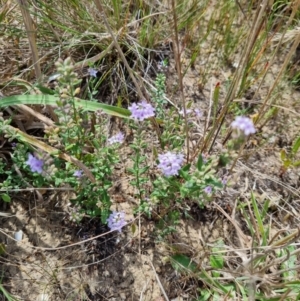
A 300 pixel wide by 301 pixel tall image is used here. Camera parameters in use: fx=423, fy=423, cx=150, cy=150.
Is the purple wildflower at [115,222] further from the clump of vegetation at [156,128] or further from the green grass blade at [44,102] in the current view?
the green grass blade at [44,102]

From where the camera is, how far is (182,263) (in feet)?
4.45

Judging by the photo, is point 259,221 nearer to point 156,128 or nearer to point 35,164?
point 156,128

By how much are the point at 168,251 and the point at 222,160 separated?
1.69 ft

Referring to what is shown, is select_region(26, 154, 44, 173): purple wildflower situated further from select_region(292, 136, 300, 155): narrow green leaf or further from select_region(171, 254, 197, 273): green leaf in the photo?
select_region(292, 136, 300, 155): narrow green leaf

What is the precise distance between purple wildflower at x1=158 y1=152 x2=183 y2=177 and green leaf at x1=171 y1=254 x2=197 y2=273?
349 millimetres

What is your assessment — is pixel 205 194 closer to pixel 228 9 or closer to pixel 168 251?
pixel 168 251

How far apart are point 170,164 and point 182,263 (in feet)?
1.29

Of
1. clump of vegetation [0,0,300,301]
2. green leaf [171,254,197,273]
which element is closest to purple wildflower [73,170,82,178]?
clump of vegetation [0,0,300,301]

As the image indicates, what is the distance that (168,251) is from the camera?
1.39 m

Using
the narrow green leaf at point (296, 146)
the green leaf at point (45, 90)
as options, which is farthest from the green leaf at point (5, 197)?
the narrow green leaf at point (296, 146)

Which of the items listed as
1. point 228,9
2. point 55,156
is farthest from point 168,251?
point 228,9

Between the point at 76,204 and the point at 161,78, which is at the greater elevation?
the point at 161,78

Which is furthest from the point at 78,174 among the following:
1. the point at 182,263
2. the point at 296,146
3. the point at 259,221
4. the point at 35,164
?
the point at 296,146

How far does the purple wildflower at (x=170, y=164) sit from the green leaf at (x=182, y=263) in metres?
0.35
